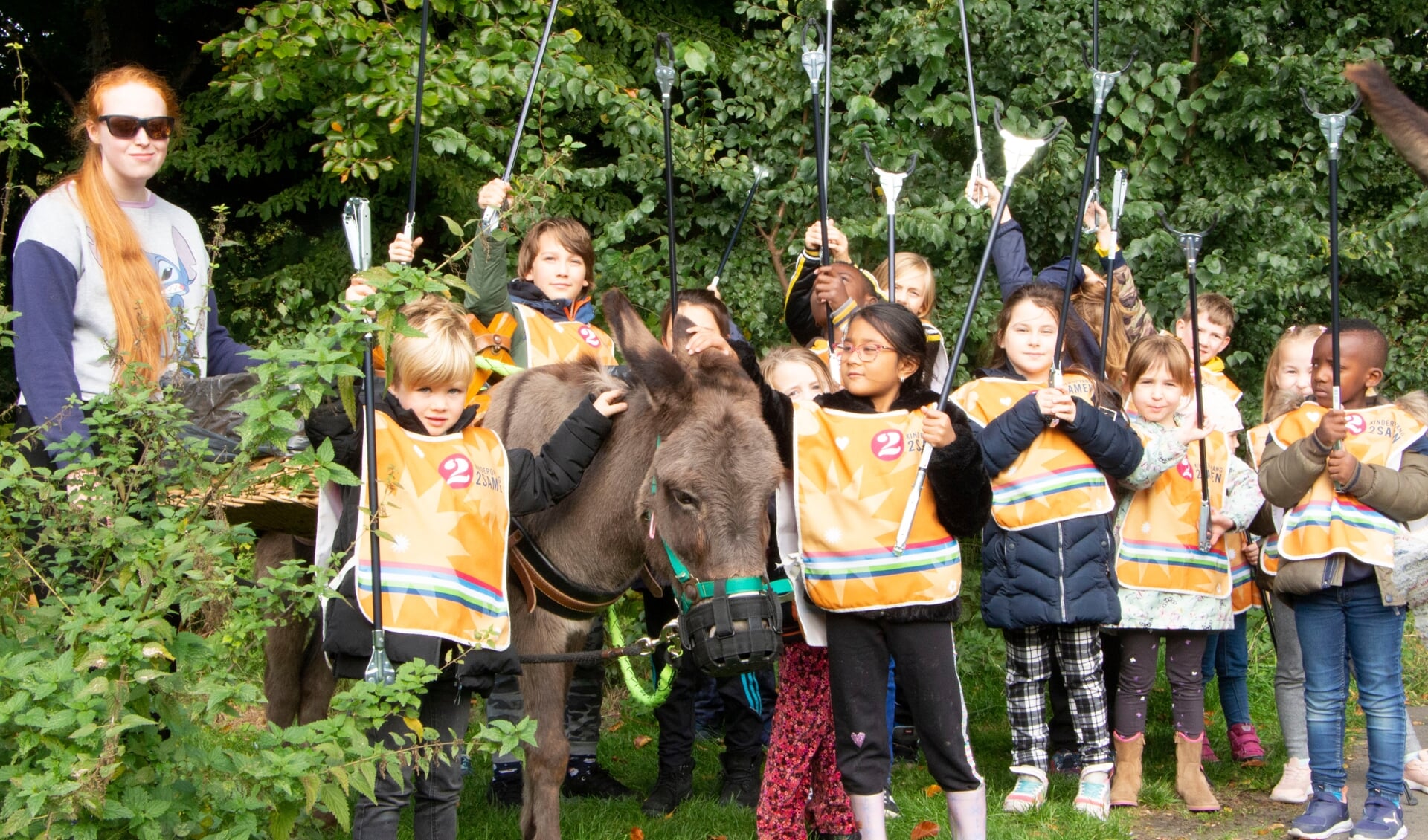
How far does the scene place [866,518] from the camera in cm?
418

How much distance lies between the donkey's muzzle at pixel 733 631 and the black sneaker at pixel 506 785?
2147 millimetres

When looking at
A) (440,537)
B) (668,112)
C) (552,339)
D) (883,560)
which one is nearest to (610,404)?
(440,537)

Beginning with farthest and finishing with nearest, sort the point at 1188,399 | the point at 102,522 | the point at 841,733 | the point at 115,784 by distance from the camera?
the point at 1188,399
the point at 841,733
the point at 102,522
the point at 115,784

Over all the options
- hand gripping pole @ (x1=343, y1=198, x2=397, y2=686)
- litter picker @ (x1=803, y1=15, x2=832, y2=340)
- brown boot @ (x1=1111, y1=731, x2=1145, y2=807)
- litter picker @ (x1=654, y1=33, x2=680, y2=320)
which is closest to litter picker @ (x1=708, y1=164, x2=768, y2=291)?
litter picker @ (x1=803, y1=15, x2=832, y2=340)

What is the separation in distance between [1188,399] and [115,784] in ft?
14.8

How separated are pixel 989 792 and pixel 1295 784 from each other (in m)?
1.29

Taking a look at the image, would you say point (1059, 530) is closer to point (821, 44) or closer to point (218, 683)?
point (218, 683)

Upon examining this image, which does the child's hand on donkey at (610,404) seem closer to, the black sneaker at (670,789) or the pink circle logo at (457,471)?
the pink circle logo at (457,471)

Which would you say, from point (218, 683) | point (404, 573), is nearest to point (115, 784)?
point (218, 683)

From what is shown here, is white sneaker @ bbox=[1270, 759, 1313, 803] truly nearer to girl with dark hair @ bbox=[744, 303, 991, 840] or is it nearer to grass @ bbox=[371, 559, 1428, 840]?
grass @ bbox=[371, 559, 1428, 840]

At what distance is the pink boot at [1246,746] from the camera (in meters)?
6.10

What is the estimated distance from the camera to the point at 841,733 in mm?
4246

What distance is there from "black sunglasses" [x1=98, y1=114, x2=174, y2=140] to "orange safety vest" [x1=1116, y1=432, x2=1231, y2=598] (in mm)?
3885

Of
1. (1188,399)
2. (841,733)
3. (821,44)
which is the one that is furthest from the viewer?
(821,44)
